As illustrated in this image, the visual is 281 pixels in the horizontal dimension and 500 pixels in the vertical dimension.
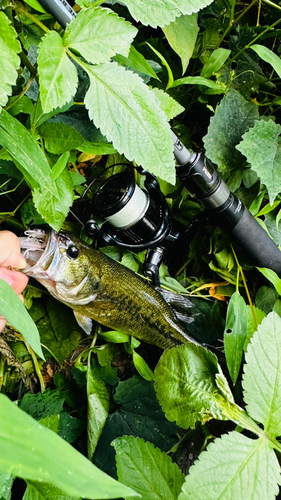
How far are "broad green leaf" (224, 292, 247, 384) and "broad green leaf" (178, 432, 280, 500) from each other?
324 mm

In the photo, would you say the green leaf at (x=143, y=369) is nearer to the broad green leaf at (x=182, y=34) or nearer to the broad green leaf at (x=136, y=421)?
the broad green leaf at (x=136, y=421)

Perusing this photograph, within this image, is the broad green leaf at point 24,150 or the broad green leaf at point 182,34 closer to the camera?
the broad green leaf at point 24,150

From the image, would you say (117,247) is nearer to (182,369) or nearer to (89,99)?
(182,369)

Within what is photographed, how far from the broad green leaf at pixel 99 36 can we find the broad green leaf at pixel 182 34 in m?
0.51

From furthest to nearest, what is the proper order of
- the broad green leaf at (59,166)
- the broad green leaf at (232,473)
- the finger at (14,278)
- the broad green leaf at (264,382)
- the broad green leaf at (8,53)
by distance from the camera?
the finger at (14,278), the broad green leaf at (59,166), the broad green leaf at (264,382), the broad green leaf at (232,473), the broad green leaf at (8,53)

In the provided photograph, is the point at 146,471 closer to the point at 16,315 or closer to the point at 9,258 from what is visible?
the point at 16,315

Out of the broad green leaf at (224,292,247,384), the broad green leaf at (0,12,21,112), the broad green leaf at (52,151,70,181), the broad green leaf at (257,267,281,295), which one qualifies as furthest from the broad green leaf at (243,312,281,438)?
the broad green leaf at (0,12,21,112)

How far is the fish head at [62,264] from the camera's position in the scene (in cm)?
116

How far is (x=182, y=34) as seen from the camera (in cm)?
113

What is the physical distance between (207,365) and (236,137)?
2.68ft

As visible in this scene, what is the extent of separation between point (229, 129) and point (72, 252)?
0.71 m

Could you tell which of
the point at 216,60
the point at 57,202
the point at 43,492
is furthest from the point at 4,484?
the point at 216,60

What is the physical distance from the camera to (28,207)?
1.17 meters

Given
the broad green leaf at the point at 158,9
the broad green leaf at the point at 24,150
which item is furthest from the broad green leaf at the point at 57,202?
the broad green leaf at the point at 158,9
